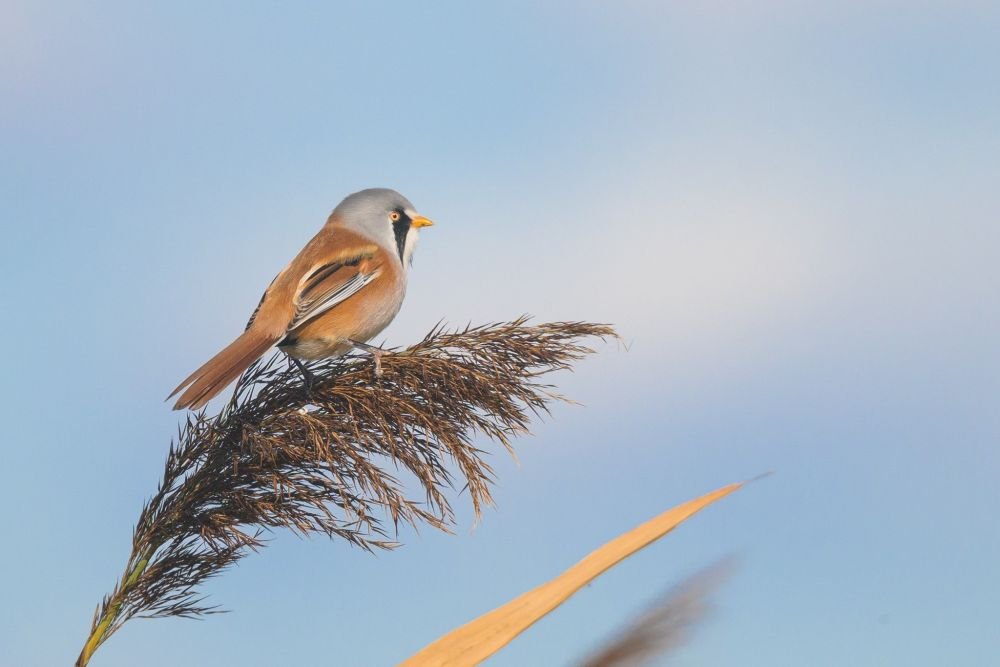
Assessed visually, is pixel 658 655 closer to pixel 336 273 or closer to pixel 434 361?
pixel 434 361

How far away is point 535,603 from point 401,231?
2.98 metres

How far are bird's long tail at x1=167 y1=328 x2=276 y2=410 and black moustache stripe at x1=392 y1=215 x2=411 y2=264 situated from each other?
1.19 m

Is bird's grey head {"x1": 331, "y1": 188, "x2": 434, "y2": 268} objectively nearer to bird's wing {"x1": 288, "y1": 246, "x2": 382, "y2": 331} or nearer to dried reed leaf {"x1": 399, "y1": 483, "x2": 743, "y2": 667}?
bird's wing {"x1": 288, "y1": 246, "x2": 382, "y2": 331}

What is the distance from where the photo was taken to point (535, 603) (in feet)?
9.98

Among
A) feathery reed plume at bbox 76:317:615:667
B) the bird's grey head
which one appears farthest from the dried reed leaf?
the bird's grey head

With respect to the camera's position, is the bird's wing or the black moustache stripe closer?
the bird's wing

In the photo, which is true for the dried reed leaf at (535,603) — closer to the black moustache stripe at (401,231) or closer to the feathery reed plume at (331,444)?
the feathery reed plume at (331,444)

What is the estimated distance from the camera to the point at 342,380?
3.66 meters

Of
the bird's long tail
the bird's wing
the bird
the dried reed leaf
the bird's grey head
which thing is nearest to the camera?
the dried reed leaf

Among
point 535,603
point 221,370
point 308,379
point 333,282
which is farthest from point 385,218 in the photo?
point 535,603

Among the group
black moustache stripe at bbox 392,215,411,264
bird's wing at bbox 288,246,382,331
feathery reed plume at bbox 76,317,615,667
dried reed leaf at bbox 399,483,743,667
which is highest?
black moustache stripe at bbox 392,215,411,264

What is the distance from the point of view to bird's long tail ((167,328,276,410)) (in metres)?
3.94

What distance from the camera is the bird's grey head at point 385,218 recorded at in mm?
5422

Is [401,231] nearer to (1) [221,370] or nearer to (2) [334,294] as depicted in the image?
(2) [334,294]
